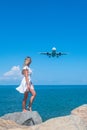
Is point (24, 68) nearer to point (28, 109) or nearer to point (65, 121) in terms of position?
point (28, 109)

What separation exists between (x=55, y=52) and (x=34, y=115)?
49635 millimetres

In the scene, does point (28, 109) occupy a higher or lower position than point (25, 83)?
lower

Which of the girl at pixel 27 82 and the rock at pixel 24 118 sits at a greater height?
the girl at pixel 27 82

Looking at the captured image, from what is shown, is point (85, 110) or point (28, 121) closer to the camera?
point (85, 110)

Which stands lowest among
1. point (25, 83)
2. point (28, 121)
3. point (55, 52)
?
point (28, 121)

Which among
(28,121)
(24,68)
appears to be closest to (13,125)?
(28,121)

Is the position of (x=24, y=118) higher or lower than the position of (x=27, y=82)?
lower

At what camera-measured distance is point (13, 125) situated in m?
9.91

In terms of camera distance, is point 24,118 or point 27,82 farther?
point 27,82

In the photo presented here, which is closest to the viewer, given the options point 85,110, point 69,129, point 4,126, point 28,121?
point 69,129

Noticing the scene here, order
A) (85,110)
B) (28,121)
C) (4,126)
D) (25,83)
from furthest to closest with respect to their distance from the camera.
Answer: (25,83) < (28,121) < (85,110) < (4,126)

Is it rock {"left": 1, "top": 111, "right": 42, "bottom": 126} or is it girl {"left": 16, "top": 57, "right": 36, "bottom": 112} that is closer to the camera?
rock {"left": 1, "top": 111, "right": 42, "bottom": 126}

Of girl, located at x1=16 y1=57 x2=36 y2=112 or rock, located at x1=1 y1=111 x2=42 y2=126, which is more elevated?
girl, located at x1=16 y1=57 x2=36 y2=112

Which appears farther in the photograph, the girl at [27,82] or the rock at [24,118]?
the girl at [27,82]
